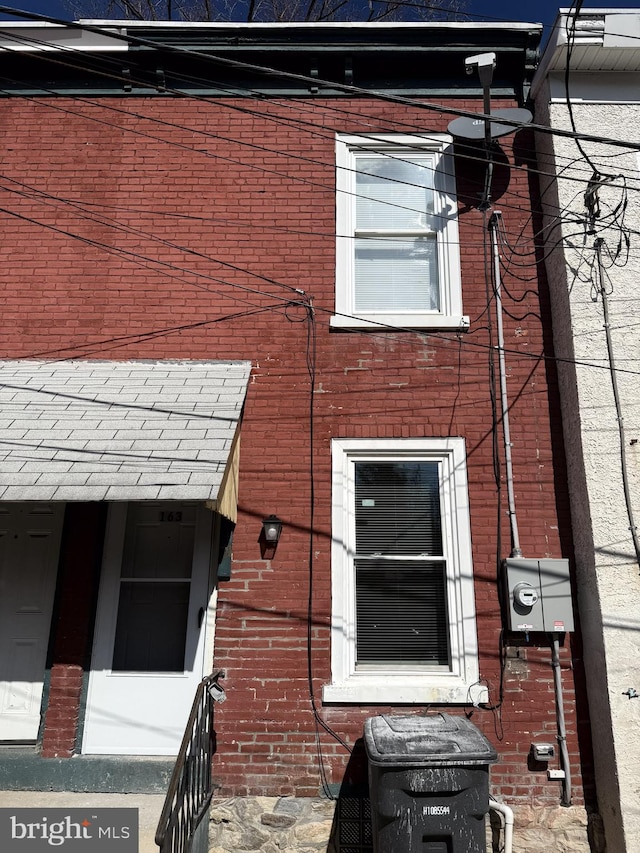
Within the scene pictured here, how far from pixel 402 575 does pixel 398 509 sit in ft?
1.76

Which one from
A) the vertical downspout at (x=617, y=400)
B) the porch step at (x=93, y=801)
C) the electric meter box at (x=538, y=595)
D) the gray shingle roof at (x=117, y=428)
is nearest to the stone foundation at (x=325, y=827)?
the porch step at (x=93, y=801)

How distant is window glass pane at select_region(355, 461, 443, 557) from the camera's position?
5.38m

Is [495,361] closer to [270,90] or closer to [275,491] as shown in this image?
[275,491]

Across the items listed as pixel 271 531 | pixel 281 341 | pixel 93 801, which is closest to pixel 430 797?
pixel 271 531

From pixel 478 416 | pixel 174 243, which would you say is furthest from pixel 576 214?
pixel 174 243

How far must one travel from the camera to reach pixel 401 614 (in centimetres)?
525

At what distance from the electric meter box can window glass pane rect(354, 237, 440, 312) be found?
2465mm

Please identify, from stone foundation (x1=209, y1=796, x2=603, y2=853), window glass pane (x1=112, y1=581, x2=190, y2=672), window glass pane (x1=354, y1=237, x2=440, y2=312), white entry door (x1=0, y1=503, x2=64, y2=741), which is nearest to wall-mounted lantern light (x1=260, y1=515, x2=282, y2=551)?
window glass pane (x1=112, y1=581, x2=190, y2=672)

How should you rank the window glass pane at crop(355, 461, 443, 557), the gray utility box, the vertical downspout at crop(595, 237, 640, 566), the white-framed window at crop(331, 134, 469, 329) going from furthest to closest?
the white-framed window at crop(331, 134, 469, 329)
the window glass pane at crop(355, 461, 443, 557)
the vertical downspout at crop(595, 237, 640, 566)
the gray utility box

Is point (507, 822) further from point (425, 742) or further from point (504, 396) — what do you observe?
point (504, 396)

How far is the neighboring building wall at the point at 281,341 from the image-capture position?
4.91 metres

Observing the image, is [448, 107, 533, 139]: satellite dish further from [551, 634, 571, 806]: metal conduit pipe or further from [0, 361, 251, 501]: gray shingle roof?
[551, 634, 571, 806]: metal conduit pipe

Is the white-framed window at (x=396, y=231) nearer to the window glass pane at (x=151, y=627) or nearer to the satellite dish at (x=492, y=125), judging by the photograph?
the satellite dish at (x=492, y=125)

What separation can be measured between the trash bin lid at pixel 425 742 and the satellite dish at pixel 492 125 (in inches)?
194
